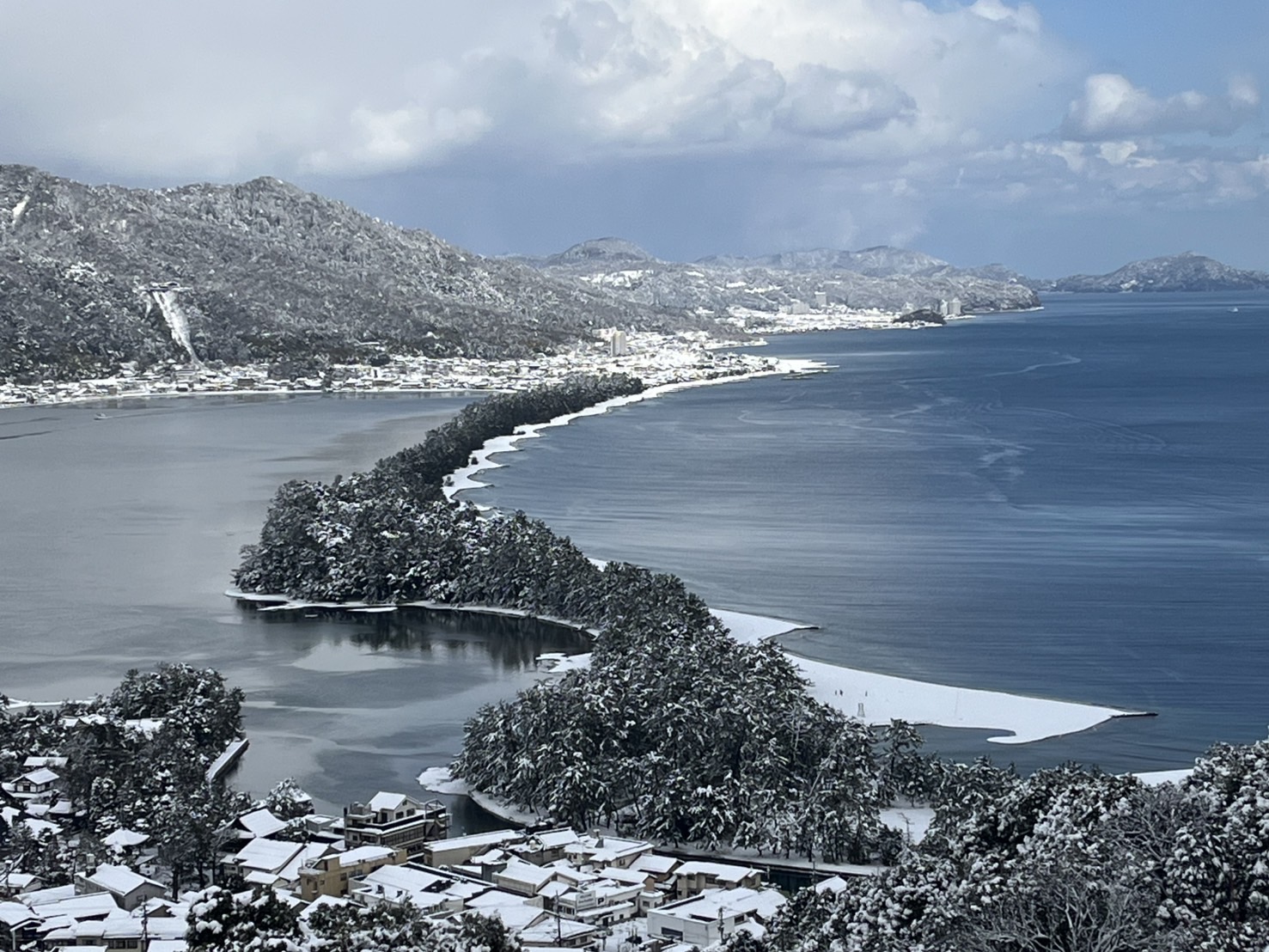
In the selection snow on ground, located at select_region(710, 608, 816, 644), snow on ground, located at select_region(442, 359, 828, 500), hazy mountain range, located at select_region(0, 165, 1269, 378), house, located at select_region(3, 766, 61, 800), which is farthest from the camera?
hazy mountain range, located at select_region(0, 165, 1269, 378)

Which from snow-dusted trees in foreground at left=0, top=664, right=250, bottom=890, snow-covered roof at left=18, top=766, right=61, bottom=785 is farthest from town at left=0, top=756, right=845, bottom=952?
snow-covered roof at left=18, top=766, right=61, bottom=785

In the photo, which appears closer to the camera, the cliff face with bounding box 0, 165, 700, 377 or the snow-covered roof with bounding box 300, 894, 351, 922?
the snow-covered roof with bounding box 300, 894, 351, 922

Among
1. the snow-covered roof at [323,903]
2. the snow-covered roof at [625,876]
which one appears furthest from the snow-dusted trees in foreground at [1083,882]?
the snow-covered roof at [323,903]

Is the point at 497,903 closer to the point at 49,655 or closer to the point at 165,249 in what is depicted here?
the point at 49,655

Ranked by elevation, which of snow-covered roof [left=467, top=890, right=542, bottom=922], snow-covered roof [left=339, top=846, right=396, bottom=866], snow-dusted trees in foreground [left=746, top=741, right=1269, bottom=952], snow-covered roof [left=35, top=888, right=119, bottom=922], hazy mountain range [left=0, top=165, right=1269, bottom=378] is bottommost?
snow-covered roof [left=467, top=890, right=542, bottom=922]

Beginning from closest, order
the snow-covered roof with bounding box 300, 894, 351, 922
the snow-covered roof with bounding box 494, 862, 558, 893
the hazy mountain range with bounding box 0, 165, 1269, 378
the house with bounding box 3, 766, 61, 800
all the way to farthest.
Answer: the snow-covered roof with bounding box 300, 894, 351, 922 → the snow-covered roof with bounding box 494, 862, 558, 893 → the house with bounding box 3, 766, 61, 800 → the hazy mountain range with bounding box 0, 165, 1269, 378

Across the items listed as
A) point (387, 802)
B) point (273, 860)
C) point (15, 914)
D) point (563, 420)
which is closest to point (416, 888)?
point (273, 860)

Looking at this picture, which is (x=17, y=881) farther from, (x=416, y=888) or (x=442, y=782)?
(x=442, y=782)

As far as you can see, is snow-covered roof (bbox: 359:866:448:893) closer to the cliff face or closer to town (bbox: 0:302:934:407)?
town (bbox: 0:302:934:407)
